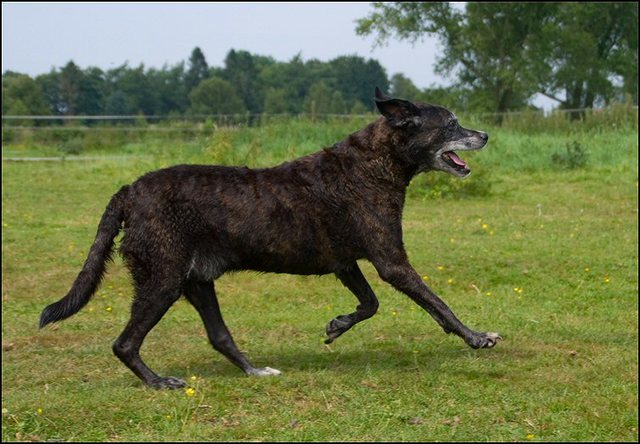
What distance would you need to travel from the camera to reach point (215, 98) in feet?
167

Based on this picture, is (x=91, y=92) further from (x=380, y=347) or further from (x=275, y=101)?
(x=380, y=347)

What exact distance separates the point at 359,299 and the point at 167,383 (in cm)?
162

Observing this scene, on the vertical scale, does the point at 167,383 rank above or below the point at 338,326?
below

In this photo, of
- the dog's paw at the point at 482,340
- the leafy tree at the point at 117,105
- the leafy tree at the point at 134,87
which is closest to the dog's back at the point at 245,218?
the dog's paw at the point at 482,340

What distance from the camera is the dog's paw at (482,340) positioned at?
674 cm

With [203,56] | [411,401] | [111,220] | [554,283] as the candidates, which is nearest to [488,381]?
[411,401]

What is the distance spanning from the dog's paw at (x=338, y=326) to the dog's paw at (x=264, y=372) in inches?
23.8

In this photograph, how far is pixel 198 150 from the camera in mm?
22578

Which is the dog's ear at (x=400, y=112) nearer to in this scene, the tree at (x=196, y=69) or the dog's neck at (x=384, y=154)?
the dog's neck at (x=384, y=154)

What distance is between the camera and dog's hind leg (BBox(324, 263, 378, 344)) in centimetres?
721

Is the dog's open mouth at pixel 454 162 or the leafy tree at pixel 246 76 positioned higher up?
the leafy tree at pixel 246 76

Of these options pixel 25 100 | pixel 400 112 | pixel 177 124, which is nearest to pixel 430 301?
pixel 400 112

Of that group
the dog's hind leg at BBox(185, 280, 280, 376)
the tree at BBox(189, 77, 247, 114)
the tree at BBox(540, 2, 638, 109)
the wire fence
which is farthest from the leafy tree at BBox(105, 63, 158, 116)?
the dog's hind leg at BBox(185, 280, 280, 376)

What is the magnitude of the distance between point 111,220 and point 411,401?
2.47 metres
